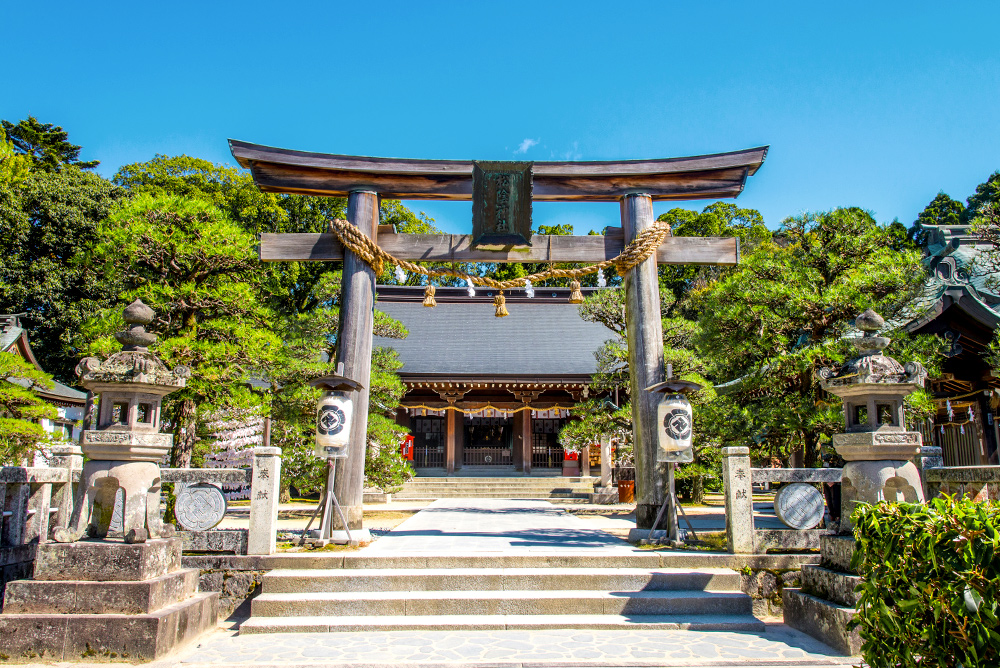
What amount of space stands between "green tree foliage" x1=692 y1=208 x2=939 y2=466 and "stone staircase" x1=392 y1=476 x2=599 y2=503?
10.1 meters

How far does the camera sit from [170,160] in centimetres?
2453

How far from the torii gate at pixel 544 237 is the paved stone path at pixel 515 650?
2825 mm

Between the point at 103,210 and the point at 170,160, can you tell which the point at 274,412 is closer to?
the point at 103,210

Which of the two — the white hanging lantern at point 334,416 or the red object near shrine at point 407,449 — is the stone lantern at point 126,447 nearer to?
the white hanging lantern at point 334,416

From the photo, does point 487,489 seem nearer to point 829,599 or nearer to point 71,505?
point 71,505

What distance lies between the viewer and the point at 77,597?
473 centimetres

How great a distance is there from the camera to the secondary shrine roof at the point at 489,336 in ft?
70.9

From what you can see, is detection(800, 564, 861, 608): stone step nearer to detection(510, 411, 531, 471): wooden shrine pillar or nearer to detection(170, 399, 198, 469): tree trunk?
detection(170, 399, 198, 469): tree trunk

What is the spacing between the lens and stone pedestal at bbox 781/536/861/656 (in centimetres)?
475

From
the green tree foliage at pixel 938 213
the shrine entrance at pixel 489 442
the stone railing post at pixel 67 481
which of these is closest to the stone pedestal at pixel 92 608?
the stone railing post at pixel 67 481

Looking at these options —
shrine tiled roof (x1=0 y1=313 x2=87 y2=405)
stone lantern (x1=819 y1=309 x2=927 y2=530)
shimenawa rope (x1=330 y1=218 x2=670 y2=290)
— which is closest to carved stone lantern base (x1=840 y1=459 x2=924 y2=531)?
stone lantern (x1=819 y1=309 x2=927 y2=530)

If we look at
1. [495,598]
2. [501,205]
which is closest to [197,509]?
[495,598]

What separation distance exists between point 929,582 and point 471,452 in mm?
20555

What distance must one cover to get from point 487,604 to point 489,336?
19.2 meters
